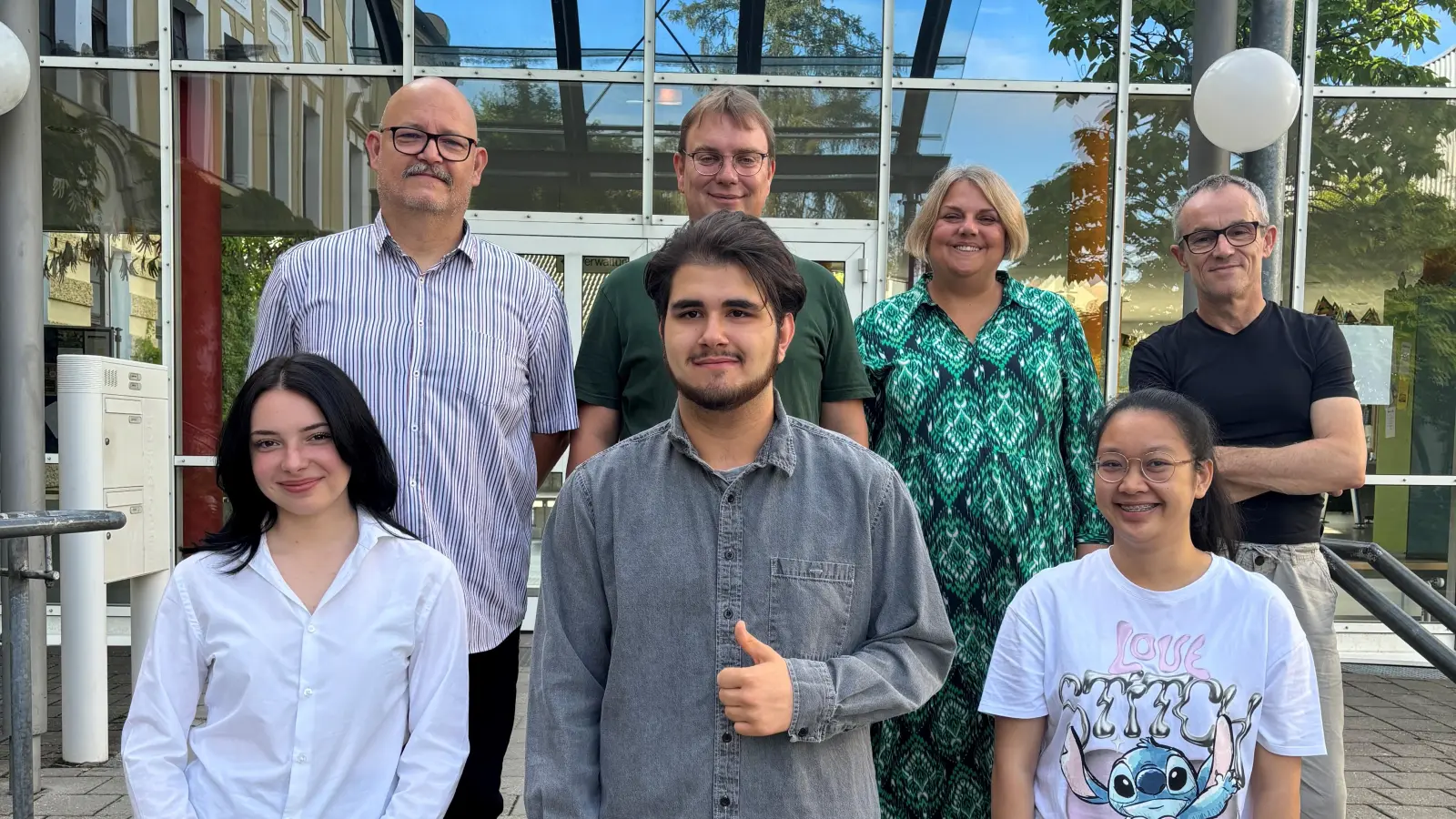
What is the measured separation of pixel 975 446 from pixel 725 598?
1.02 metres

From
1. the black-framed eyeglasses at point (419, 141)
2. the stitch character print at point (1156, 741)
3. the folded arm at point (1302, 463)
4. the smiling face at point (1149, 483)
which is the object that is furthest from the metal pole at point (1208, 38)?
the black-framed eyeglasses at point (419, 141)

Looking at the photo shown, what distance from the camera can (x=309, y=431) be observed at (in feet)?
7.95

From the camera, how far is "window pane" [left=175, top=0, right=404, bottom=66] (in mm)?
7902

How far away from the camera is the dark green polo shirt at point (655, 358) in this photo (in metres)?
2.73

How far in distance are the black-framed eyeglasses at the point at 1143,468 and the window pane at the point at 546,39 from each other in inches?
248

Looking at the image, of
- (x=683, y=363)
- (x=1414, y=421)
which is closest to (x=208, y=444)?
(x=683, y=363)

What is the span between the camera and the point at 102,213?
7828 millimetres

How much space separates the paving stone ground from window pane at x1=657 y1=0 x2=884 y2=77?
4.14m

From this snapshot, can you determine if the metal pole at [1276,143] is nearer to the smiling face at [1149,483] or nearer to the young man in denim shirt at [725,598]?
the smiling face at [1149,483]

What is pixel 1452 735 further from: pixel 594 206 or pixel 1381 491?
pixel 594 206

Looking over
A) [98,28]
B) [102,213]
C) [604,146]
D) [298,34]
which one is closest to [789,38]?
[604,146]

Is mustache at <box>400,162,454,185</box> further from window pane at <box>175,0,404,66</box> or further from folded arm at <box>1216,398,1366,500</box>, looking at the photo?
window pane at <box>175,0,404,66</box>

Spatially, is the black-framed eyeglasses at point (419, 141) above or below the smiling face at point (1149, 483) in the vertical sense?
above

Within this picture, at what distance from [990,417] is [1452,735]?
197 inches
